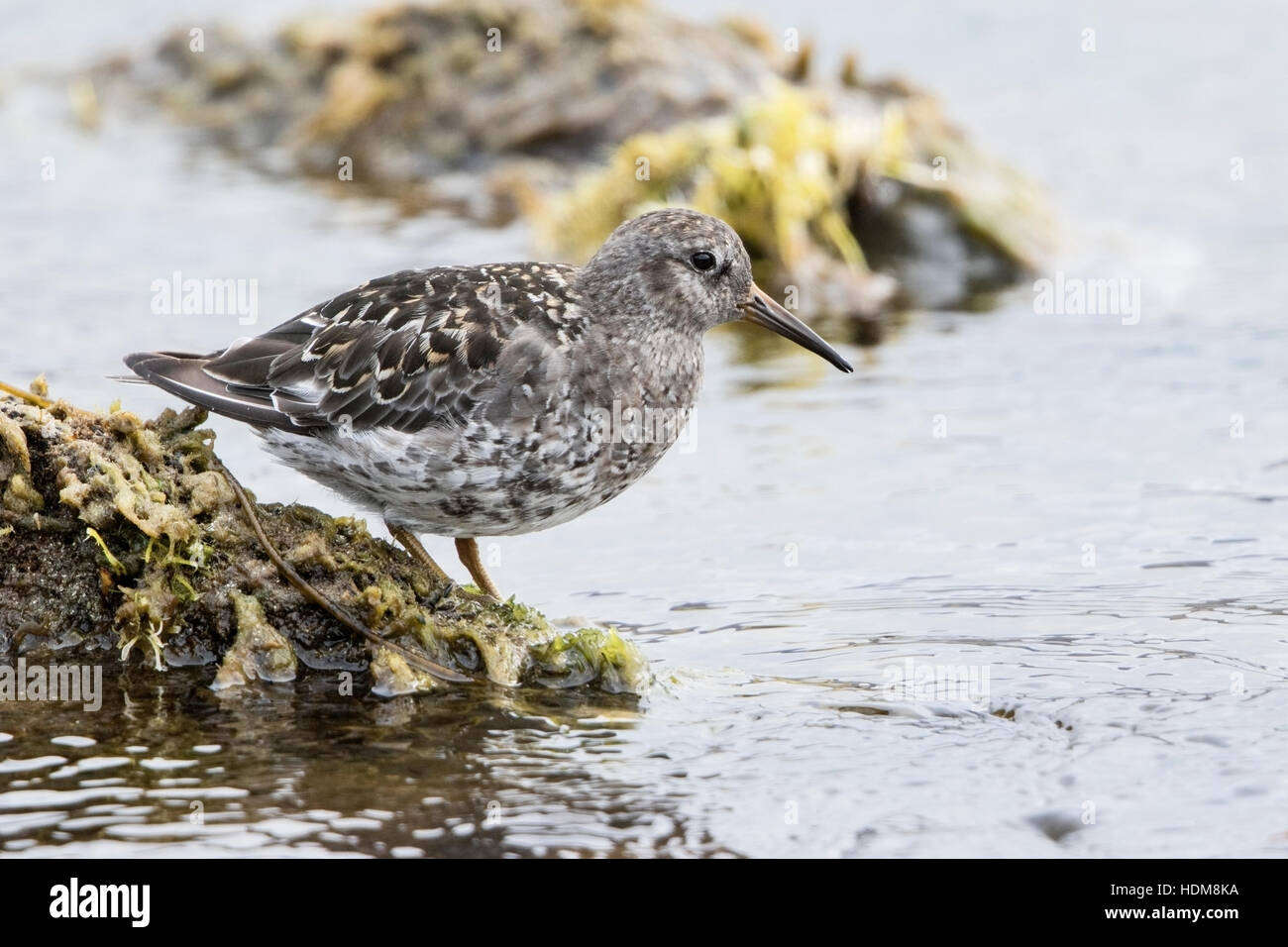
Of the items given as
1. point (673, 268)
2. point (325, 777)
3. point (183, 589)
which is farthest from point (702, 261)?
point (325, 777)

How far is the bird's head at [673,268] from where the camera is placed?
7219 mm

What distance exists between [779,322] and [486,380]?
1.59m

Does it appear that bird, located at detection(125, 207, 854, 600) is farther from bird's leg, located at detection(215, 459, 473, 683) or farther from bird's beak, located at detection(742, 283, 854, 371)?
bird's leg, located at detection(215, 459, 473, 683)

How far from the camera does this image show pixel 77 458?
6492mm

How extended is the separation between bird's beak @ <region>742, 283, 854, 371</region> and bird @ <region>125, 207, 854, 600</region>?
16 cm

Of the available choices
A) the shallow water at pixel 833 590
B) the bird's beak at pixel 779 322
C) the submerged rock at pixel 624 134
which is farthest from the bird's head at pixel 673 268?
the submerged rock at pixel 624 134

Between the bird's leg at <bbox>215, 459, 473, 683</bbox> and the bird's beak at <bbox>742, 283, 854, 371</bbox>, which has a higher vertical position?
the bird's beak at <bbox>742, 283, 854, 371</bbox>

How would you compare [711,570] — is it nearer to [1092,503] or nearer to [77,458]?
[1092,503]

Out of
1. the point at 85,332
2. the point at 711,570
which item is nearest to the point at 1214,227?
the point at 711,570

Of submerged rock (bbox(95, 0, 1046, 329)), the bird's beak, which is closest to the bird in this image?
the bird's beak

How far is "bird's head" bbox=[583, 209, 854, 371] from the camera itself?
722 centimetres

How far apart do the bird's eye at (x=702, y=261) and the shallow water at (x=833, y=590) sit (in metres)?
1.59

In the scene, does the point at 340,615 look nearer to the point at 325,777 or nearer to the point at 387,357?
the point at 325,777

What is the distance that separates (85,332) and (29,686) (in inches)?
228
